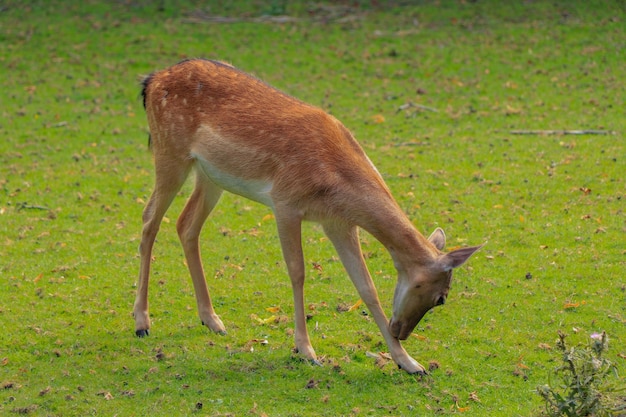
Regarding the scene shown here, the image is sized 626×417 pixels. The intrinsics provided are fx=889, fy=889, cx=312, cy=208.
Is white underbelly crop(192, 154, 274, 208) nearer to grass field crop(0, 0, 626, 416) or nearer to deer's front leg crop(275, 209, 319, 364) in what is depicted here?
deer's front leg crop(275, 209, 319, 364)

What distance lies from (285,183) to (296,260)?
0.58 meters

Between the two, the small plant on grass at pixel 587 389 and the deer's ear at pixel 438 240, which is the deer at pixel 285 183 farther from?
the small plant on grass at pixel 587 389

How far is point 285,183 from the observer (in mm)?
6480

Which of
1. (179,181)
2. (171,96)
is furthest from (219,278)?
(171,96)

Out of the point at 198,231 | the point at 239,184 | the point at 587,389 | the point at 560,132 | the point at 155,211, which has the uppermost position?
the point at 239,184

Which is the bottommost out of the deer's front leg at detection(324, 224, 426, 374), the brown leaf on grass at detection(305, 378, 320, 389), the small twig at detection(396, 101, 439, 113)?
the small twig at detection(396, 101, 439, 113)

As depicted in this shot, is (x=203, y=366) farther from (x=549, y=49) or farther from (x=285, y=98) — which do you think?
(x=549, y=49)

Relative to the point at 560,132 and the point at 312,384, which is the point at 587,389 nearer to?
the point at 312,384

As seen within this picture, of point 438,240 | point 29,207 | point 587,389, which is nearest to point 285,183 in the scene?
point 438,240

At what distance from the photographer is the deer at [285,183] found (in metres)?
6.18

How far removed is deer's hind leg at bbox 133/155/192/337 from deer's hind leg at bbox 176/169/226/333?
0.19 metres

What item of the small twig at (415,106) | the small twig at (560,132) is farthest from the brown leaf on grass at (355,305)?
the small twig at (415,106)

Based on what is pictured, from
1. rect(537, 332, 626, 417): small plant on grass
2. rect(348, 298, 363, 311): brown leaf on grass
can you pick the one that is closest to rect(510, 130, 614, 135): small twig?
rect(348, 298, 363, 311): brown leaf on grass

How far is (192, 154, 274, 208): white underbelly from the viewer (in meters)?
6.68
